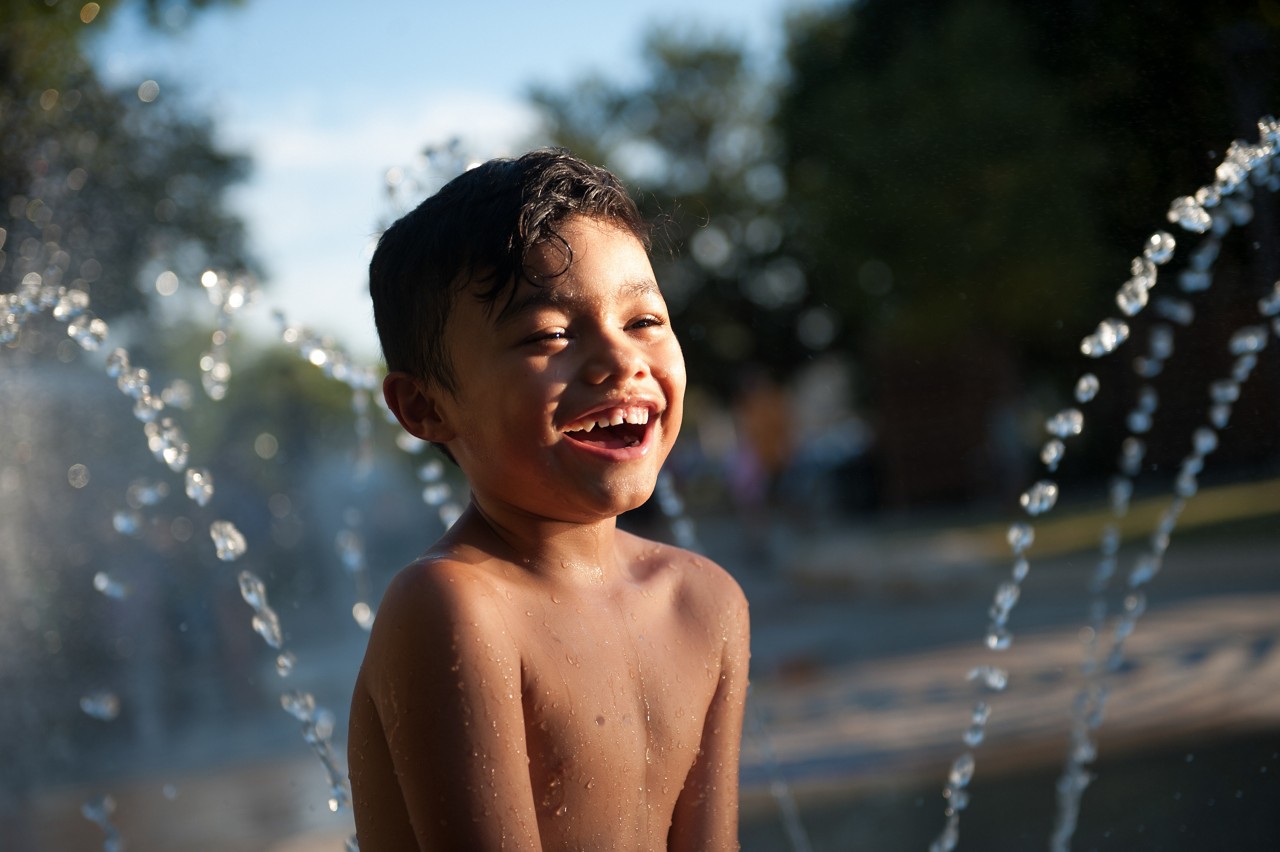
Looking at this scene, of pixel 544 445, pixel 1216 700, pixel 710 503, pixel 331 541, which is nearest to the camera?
pixel 544 445

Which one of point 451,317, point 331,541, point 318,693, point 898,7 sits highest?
point 898,7

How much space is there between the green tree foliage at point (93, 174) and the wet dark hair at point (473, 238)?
361 centimetres

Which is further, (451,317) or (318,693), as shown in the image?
(318,693)

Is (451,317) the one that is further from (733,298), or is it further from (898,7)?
(733,298)

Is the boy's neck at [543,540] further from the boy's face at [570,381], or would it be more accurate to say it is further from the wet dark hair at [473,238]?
the wet dark hair at [473,238]

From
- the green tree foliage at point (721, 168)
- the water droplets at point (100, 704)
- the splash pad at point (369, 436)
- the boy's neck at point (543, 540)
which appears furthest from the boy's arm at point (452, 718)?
the green tree foliage at point (721, 168)

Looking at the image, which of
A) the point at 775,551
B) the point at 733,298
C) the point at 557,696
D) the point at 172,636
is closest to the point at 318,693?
the point at 172,636

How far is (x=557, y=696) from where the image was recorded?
1.21 m

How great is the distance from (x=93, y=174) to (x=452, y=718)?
4.84m

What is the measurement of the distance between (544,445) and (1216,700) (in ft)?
A: 12.4

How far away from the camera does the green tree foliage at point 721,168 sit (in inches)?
551

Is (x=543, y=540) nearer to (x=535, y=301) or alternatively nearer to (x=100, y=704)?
(x=535, y=301)

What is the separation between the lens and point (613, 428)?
122 cm

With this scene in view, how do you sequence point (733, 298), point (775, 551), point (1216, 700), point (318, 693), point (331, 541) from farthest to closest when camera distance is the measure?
point (733, 298)
point (775, 551)
point (331, 541)
point (318, 693)
point (1216, 700)
